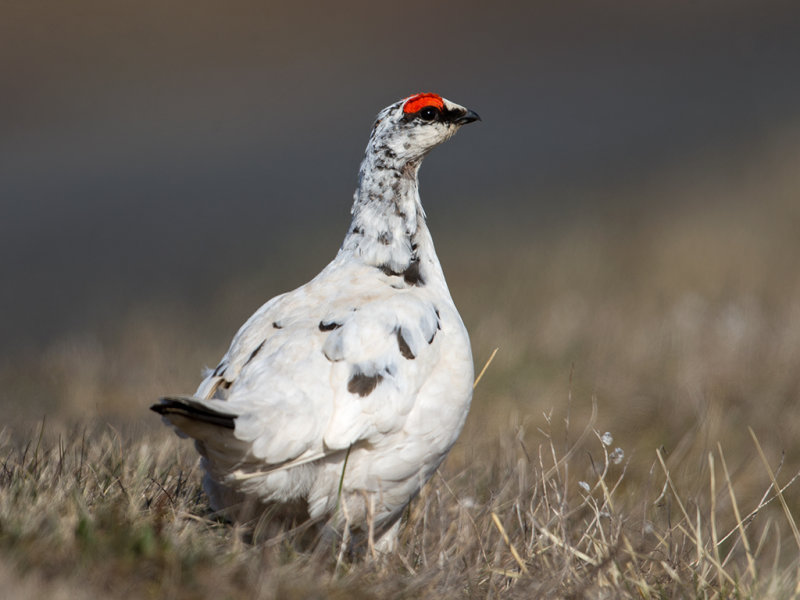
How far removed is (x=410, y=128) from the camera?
4477 millimetres

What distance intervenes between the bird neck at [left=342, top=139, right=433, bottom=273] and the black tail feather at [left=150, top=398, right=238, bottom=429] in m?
1.33

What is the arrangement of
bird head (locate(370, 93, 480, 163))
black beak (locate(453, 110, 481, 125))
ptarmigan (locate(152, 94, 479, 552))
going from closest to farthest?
ptarmigan (locate(152, 94, 479, 552))
bird head (locate(370, 93, 480, 163))
black beak (locate(453, 110, 481, 125))

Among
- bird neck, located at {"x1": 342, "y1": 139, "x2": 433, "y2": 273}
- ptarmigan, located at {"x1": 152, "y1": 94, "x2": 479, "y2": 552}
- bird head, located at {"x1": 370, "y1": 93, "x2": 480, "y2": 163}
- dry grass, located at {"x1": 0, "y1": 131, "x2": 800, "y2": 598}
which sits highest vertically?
bird head, located at {"x1": 370, "y1": 93, "x2": 480, "y2": 163}

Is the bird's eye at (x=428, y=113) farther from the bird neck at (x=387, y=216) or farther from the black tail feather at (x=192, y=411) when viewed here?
the black tail feather at (x=192, y=411)

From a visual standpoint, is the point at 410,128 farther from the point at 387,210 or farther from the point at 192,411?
the point at 192,411

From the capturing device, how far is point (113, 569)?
2.67m

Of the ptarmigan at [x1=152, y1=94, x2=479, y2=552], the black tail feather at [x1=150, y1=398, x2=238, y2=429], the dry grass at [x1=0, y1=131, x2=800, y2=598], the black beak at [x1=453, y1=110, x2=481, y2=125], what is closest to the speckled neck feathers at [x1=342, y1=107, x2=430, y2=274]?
the ptarmigan at [x1=152, y1=94, x2=479, y2=552]

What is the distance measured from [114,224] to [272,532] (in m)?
9.25

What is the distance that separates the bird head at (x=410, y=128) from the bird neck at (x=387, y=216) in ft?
0.05

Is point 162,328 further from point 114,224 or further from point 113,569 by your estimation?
point 113,569

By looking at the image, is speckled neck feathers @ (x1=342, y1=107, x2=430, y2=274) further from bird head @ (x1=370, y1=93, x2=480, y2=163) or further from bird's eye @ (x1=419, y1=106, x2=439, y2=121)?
bird's eye @ (x1=419, y1=106, x2=439, y2=121)

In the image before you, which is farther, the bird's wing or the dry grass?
the bird's wing

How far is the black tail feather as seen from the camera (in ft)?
9.78

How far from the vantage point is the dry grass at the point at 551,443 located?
2881 mm
